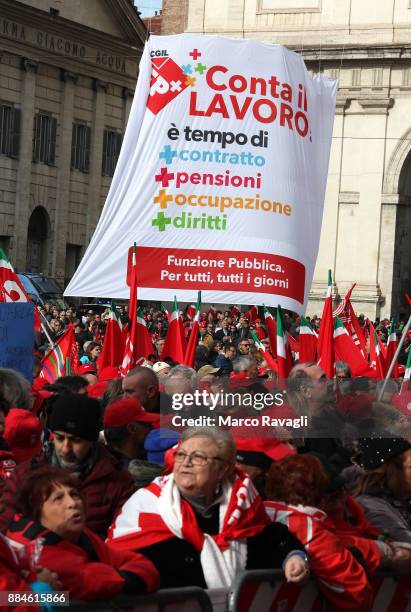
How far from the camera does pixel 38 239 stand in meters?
50.1

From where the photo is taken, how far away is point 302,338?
14516mm

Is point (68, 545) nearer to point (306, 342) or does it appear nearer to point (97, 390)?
point (97, 390)

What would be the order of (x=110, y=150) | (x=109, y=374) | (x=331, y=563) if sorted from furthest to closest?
(x=110, y=150), (x=109, y=374), (x=331, y=563)

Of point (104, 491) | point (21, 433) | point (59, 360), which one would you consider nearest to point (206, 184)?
point (59, 360)

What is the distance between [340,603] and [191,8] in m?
36.3

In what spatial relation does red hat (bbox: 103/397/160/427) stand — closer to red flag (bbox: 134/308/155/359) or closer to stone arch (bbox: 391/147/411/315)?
red flag (bbox: 134/308/155/359)

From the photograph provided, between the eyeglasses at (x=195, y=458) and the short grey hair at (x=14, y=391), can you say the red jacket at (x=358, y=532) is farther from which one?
the short grey hair at (x=14, y=391)

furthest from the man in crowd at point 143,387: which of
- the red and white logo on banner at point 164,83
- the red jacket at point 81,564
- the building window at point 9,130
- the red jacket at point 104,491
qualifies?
the building window at point 9,130

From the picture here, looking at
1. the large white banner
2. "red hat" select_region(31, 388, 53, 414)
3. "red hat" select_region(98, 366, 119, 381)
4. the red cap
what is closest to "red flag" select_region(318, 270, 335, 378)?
the large white banner

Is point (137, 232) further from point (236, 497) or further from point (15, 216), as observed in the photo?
point (15, 216)

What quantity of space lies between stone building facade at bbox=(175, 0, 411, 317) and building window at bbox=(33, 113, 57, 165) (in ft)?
33.1

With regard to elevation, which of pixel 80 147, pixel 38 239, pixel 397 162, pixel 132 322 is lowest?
pixel 132 322

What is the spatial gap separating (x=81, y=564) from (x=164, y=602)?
513 millimetres

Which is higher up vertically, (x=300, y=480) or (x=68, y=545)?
(x=300, y=480)
